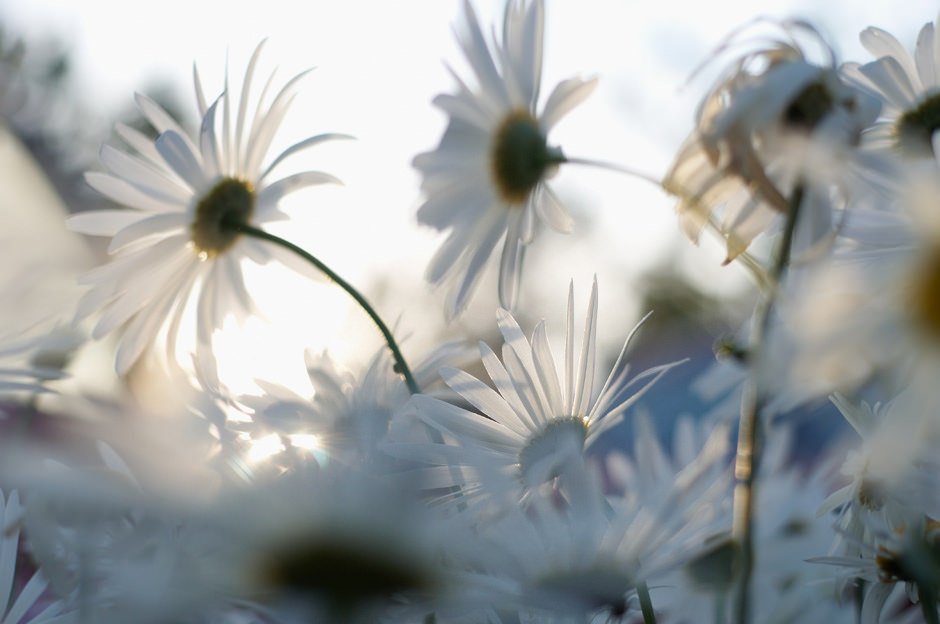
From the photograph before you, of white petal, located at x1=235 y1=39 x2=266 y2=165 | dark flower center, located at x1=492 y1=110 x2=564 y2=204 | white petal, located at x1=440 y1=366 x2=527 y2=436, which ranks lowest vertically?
white petal, located at x1=440 y1=366 x2=527 y2=436

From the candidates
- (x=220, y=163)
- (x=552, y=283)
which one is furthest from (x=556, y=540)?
(x=552, y=283)

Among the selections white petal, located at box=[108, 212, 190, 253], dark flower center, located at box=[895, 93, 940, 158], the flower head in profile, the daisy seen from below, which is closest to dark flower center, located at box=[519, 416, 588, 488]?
the daisy seen from below

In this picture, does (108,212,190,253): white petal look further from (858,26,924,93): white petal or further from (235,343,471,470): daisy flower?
(858,26,924,93): white petal

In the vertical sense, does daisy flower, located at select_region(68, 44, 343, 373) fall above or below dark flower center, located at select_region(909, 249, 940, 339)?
above

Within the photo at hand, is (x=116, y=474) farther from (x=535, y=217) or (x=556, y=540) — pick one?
(x=535, y=217)

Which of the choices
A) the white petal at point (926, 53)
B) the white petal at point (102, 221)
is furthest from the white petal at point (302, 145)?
the white petal at point (926, 53)

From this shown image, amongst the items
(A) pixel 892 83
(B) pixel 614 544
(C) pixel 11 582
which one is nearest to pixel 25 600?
(C) pixel 11 582

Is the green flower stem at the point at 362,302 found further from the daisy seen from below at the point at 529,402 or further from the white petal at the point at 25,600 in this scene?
the white petal at the point at 25,600
